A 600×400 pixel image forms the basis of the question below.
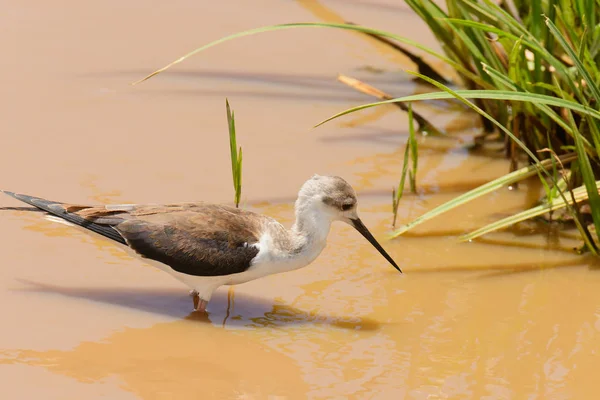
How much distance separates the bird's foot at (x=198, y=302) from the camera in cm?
645

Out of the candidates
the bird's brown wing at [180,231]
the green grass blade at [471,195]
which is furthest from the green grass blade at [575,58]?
the bird's brown wing at [180,231]

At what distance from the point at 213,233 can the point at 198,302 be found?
1.60ft

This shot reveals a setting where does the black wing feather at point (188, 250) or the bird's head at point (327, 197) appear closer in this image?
the black wing feather at point (188, 250)

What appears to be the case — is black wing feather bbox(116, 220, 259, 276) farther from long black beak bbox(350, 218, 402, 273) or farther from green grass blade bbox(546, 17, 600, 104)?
green grass blade bbox(546, 17, 600, 104)

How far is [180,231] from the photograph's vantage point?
6445mm

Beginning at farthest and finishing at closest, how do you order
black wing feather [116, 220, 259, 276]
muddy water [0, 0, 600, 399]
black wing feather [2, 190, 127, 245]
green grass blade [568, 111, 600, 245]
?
1. green grass blade [568, 111, 600, 245]
2. black wing feather [2, 190, 127, 245]
3. black wing feather [116, 220, 259, 276]
4. muddy water [0, 0, 600, 399]

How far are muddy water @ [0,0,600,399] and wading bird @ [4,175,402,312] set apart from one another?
0.31 metres

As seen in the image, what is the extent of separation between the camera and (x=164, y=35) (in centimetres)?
1034

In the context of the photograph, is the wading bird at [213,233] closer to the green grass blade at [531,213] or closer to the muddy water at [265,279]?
the muddy water at [265,279]

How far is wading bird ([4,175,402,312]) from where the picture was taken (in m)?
6.35

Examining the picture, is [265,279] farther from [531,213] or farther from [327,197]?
[531,213]

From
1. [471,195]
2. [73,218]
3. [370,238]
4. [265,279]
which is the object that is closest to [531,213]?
[471,195]

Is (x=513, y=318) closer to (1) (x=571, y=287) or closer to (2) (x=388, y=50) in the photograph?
(1) (x=571, y=287)

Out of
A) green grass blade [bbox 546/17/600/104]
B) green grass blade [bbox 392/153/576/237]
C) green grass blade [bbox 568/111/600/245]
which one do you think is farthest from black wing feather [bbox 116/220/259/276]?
green grass blade [bbox 546/17/600/104]
